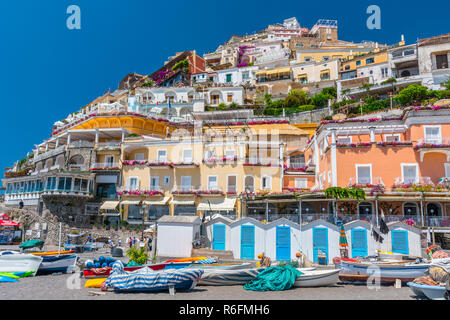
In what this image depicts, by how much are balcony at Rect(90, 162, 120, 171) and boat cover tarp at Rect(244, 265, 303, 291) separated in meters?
27.0

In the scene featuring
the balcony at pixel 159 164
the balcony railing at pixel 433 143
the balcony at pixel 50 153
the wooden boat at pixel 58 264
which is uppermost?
the balcony at pixel 50 153

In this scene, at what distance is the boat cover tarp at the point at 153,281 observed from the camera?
1364cm

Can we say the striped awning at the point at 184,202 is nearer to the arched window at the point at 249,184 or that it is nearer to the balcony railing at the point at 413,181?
the arched window at the point at 249,184

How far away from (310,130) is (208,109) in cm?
1692

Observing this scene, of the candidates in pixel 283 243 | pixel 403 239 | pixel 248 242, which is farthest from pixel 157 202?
pixel 403 239

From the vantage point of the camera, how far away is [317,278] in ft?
49.2

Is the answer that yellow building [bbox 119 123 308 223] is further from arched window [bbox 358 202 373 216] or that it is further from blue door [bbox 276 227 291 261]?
arched window [bbox 358 202 373 216]

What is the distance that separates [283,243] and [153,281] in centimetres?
1139

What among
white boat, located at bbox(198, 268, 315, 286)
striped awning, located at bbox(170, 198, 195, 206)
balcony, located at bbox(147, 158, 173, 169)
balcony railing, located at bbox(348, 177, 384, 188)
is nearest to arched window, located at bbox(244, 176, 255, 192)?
striped awning, located at bbox(170, 198, 195, 206)

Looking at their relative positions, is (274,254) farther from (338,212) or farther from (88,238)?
(88,238)

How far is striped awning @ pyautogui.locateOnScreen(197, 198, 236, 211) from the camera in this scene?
31309 mm

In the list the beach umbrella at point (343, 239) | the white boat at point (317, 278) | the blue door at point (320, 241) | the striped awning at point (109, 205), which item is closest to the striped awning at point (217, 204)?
the striped awning at point (109, 205)

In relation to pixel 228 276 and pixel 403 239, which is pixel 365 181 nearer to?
pixel 403 239

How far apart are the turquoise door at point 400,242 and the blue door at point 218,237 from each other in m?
11.4
